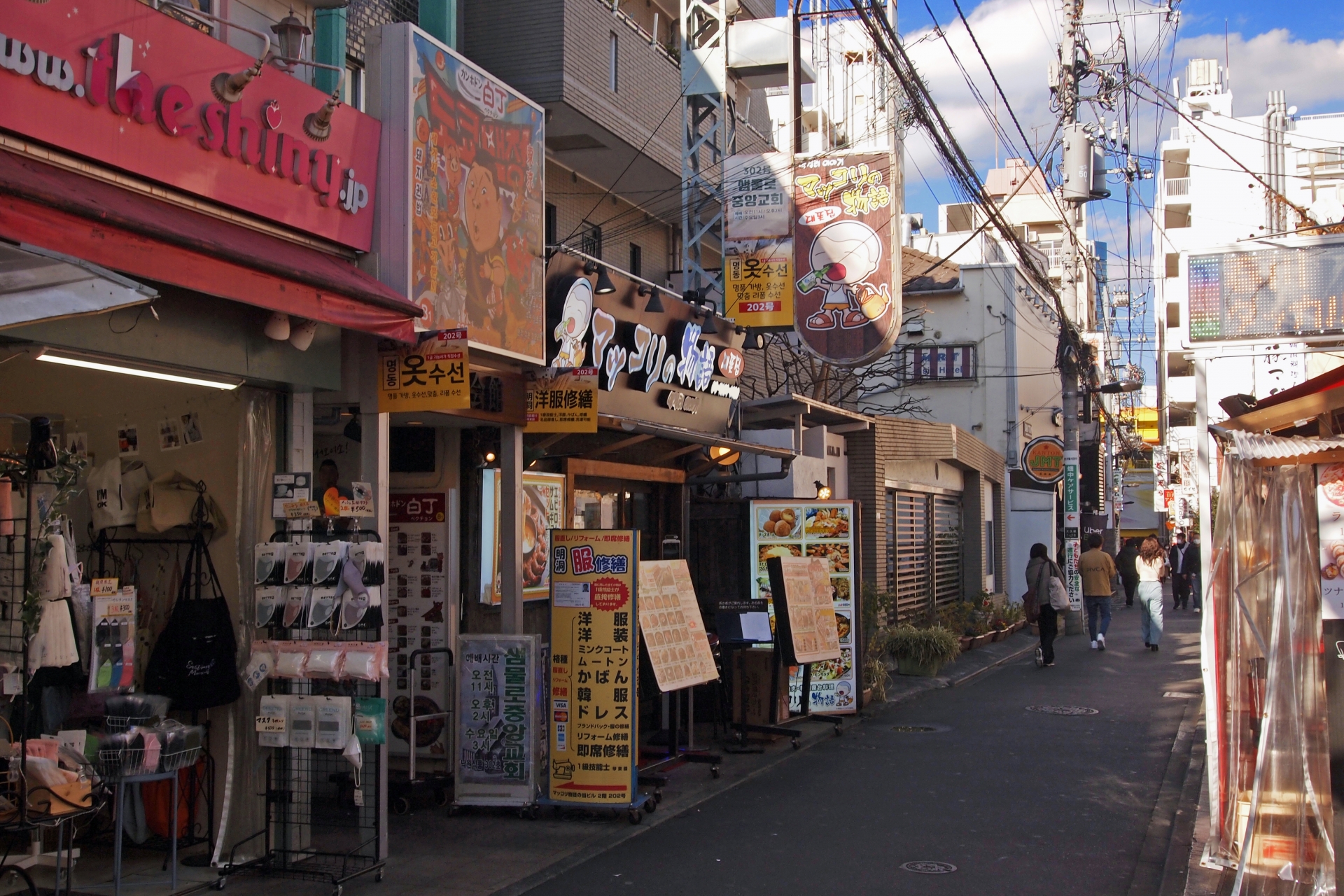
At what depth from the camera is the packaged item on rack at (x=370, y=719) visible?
7215 mm

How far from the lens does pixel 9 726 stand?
21.5 feet

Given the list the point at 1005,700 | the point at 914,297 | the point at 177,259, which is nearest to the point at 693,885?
the point at 177,259

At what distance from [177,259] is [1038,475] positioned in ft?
82.7

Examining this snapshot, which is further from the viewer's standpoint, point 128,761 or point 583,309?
point 583,309

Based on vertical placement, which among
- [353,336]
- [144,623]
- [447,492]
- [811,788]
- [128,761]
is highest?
[353,336]

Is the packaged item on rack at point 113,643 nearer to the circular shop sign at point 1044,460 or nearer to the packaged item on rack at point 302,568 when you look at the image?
the packaged item on rack at point 302,568

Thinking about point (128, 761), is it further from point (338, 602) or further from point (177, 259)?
point (177, 259)

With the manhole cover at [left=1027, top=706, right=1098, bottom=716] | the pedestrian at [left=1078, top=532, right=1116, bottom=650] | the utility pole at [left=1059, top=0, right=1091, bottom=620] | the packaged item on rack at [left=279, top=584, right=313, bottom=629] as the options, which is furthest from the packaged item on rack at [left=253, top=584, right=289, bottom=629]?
the utility pole at [left=1059, top=0, right=1091, bottom=620]

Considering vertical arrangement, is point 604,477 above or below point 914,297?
below

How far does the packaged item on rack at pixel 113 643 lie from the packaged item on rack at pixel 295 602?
0.90 m

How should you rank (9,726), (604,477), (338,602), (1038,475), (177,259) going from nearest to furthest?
(177,259)
(9,726)
(338,602)
(604,477)
(1038,475)

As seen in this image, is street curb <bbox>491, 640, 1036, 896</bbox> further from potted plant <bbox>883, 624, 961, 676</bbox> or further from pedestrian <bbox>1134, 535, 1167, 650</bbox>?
Result: pedestrian <bbox>1134, 535, 1167, 650</bbox>

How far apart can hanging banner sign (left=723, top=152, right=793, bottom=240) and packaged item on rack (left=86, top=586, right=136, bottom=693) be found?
8867 millimetres

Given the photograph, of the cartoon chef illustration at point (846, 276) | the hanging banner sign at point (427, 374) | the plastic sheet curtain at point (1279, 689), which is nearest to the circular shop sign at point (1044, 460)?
the cartoon chef illustration at point (846, 276)
